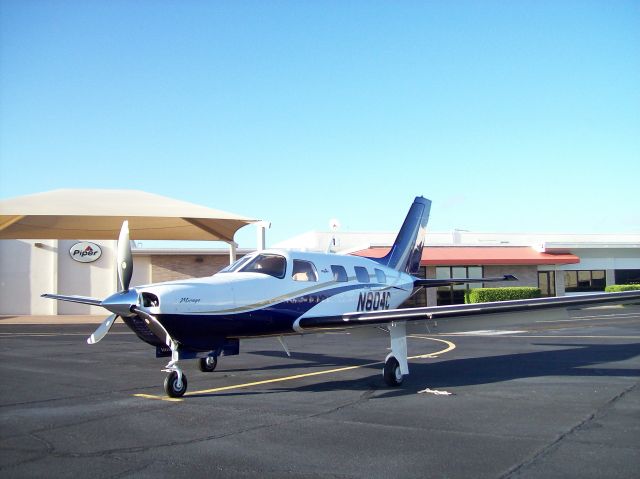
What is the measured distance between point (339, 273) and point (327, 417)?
5.37 m

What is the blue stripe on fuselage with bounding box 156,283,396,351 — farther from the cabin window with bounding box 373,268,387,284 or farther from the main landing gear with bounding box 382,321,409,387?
the cabin window with bounding box 373,268,387,284

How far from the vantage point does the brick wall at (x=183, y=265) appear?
126 feet

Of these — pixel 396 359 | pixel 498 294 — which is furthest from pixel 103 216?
pixel 498 294

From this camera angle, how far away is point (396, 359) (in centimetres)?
1091

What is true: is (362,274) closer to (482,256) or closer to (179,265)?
(482,256)

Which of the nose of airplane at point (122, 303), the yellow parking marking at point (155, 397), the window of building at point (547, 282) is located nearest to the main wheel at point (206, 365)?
the yellow parking marking at point (155, 397)

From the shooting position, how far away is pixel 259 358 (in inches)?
603

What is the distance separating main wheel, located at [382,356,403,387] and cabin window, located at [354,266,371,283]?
3401 mm

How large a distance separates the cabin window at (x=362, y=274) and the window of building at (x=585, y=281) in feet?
103

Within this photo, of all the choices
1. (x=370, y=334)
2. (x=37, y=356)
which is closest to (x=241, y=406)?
(x=370, y=334)

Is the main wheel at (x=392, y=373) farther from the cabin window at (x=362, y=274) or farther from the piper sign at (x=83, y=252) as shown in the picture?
the piper sign at (x=83, y=252)

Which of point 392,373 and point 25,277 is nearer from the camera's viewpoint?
point 392,373

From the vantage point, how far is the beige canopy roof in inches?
1021

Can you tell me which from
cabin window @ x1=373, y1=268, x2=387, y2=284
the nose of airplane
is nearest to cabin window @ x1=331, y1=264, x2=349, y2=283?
cabin window @ x1=373, y1=268, x2=387, y2=284
